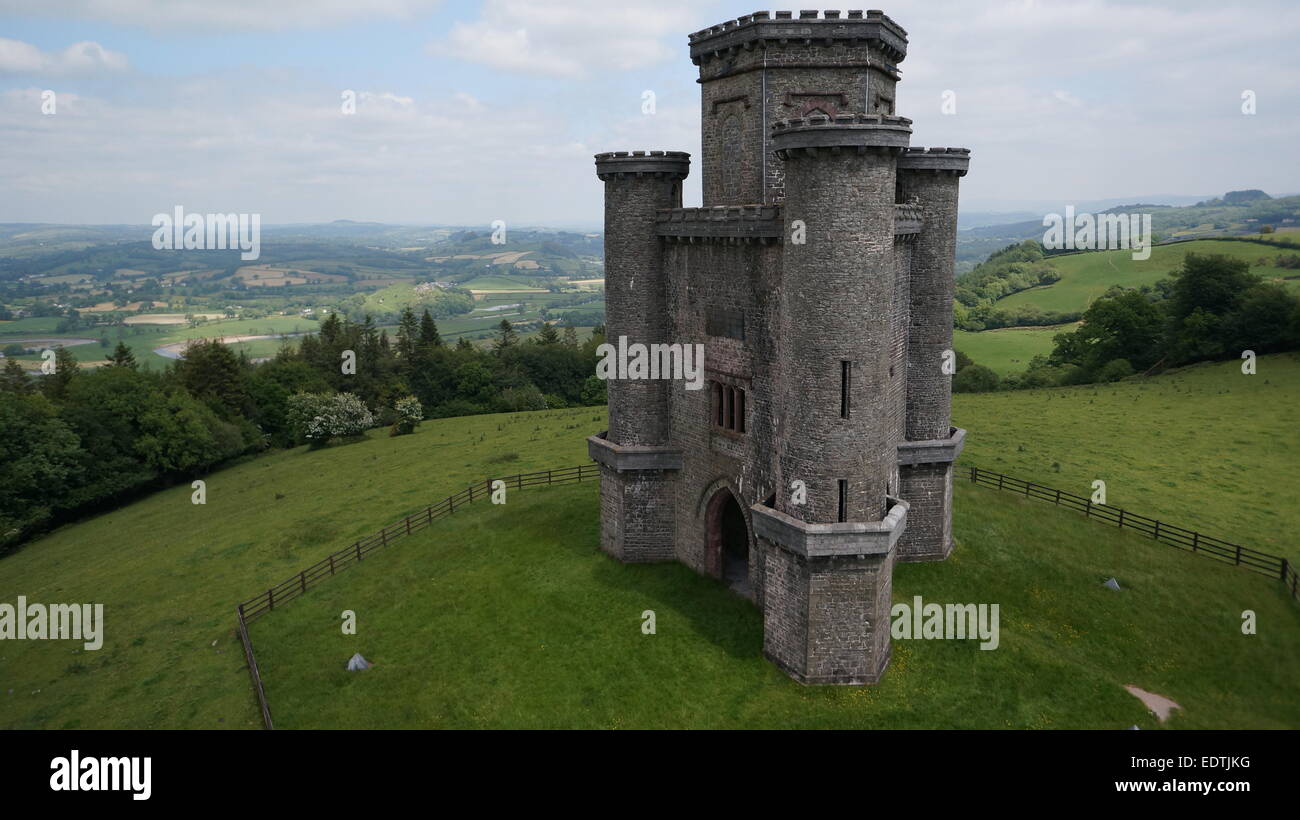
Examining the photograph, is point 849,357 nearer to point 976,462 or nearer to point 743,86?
point 743,86

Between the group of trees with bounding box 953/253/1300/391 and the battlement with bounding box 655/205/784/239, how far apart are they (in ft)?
181

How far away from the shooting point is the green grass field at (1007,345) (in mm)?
84812

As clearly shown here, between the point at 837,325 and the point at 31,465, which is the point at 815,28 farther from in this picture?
the point at 31,465

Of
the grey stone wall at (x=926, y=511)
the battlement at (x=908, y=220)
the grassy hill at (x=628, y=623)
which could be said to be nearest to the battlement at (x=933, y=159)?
the battlement at (x=908, y=220)

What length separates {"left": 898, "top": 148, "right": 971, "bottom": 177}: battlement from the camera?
960 inches

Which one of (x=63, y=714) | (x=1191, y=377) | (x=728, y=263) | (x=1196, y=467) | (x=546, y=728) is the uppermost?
(x=728, y=263)

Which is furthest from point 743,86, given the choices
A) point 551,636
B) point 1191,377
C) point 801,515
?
point 1191,377

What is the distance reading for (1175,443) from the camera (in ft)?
141

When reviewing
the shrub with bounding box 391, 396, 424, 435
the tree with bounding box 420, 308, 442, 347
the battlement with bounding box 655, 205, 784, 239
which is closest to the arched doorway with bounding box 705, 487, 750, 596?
the battlement with bounding box 655, 205, 784, 239

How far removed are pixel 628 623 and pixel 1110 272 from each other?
4704 inches

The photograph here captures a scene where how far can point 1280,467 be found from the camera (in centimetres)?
3794

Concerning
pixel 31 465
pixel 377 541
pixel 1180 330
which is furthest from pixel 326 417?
pixel 1180 330

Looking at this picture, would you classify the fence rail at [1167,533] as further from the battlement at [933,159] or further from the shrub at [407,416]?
the shrub at [407,416]
